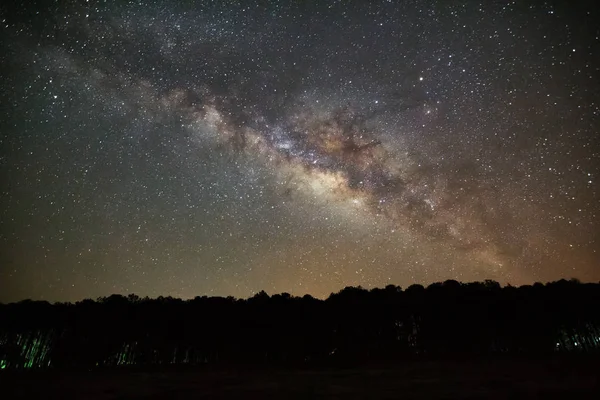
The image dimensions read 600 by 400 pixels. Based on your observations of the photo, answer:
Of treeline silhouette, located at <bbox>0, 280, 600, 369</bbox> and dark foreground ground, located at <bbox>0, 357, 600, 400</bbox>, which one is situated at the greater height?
treeline silhouette, located at <bbox>0, 280, 600, 369</bbox>

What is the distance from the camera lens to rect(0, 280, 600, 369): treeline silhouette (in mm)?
11172

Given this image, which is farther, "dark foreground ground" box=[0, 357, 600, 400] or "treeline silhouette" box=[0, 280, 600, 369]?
"treeline silhouette" box=[0, 280, 600, 369]

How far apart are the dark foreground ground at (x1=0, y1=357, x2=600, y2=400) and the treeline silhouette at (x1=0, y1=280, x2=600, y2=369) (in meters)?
2.11

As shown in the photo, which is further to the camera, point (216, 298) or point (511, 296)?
point (216, 298)

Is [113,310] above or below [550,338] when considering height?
above

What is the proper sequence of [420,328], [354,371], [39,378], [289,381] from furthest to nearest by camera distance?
[420,328]
[39,378]
[354,371]
[289,381]

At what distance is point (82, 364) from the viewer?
11.6m

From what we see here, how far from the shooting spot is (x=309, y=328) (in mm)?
12000

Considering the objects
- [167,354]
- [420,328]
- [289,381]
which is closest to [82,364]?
[167,354]

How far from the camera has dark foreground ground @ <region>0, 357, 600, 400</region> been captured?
5.71 metres

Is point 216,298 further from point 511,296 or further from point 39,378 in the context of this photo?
Result: point 511,296

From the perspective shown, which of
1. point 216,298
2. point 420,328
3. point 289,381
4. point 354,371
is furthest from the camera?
point 216,298

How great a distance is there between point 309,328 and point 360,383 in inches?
215

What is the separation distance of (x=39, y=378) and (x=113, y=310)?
342 centimetres
